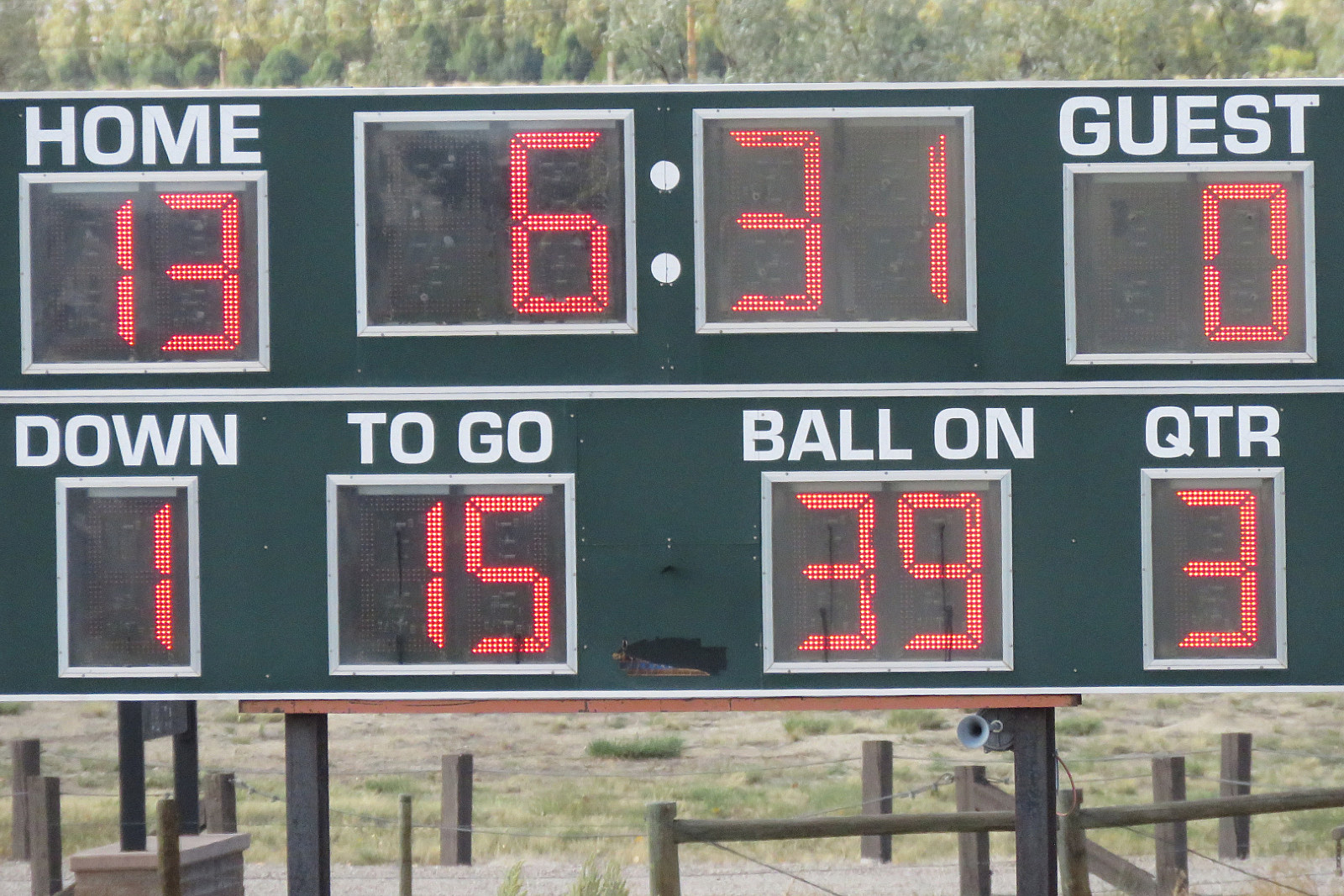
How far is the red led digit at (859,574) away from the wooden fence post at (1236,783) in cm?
640

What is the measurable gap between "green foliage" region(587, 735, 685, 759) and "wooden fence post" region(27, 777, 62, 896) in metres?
11.0

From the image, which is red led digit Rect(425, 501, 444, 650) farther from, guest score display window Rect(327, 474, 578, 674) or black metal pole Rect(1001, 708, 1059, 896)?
black metal pole Rect(1001, 708, 1059, 896)

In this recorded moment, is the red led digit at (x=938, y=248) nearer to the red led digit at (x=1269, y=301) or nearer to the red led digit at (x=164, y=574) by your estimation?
the red led digit at (x=1269, y=301)

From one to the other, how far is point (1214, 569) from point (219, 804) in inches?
304

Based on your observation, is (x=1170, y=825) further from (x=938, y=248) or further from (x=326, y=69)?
(x=326, y=69)

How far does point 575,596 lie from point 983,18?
1270 inches

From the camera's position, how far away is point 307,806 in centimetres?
776

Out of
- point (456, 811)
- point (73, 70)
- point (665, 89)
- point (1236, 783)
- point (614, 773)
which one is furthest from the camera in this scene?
point (73, 70)

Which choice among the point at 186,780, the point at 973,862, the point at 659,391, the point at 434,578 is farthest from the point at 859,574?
the point at 186,780

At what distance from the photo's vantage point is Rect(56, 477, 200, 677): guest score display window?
292 inches

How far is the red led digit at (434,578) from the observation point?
24.2 feet

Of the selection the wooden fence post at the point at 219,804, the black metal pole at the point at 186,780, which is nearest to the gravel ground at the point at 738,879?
the wooden fence post at the point at 219,804

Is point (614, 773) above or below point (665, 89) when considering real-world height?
below

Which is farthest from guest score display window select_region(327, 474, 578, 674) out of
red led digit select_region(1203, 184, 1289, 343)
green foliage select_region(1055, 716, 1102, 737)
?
green foliage select_region(1055, 716, 1102, 737)
